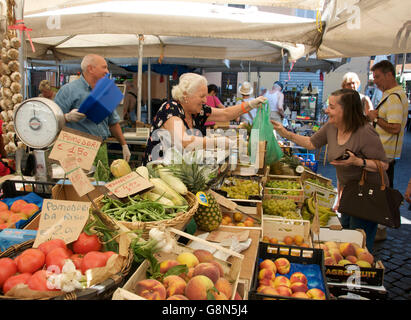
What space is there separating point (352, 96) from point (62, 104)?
2969mm

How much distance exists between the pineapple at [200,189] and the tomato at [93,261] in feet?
2.96

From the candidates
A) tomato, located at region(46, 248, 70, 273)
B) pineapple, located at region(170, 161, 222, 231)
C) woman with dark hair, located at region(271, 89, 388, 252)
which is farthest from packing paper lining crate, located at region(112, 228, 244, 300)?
woman with dark hair, located at region(271, 89, 388, 252)

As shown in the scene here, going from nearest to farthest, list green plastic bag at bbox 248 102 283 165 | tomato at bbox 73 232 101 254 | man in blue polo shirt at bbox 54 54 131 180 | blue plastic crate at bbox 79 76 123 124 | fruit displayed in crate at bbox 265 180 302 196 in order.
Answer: tomato at bbox 73 232 101 254
blue plastic crate at bbox 79 76 123 124
fruit displayed in crate at bbox 265 180 302 196
green plastic bag at bbox 248 102 283 165
man in blue polo shirt at bbox 54 54 131 180

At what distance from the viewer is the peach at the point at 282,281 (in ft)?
5.43

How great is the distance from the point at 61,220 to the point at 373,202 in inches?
101

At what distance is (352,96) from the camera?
295cm

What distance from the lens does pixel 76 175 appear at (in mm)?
1474

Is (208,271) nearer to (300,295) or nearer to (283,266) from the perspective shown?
(300,295)

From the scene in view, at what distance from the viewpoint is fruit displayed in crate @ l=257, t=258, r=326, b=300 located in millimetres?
1545

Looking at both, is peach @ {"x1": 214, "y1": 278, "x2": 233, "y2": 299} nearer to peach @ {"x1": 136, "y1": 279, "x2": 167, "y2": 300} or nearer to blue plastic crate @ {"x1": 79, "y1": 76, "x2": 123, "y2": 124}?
peach @ {"x1": 136, "y1": 279, "x2": 167, "y2": 300}

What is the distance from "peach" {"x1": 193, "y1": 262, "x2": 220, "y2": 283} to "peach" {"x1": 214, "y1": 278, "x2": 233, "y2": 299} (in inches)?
0.7
